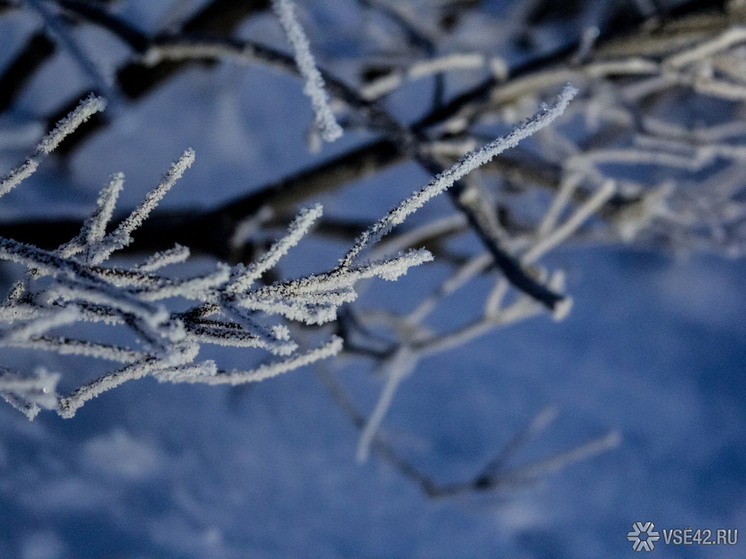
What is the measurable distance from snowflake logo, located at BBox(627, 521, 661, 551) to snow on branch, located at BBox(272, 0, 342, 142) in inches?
45.2

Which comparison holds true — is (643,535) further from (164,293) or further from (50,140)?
(50,140)

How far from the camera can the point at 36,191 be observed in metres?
1.39

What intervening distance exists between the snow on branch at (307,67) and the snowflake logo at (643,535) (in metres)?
1.15

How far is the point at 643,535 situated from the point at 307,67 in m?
1.22

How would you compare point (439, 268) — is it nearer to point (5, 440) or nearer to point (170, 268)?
point (170, 268)

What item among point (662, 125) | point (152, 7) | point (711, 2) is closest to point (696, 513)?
point (662, 125)

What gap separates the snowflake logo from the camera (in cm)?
110

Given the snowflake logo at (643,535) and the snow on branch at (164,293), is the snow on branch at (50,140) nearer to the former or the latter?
the snow on branch at (164,293)

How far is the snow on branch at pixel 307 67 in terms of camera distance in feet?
1.44

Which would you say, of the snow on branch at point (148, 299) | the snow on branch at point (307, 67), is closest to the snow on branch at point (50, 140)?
the snow on branch at point (148, 299)

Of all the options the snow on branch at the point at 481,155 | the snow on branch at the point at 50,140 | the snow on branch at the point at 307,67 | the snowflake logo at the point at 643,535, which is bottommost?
the snowflake logo at the point at 643,535

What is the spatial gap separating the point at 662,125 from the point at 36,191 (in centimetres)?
157

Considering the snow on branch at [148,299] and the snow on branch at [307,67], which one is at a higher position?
the snow on branch at [307,67]

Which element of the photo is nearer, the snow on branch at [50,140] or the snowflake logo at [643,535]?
the snow on branch at [50,140]
